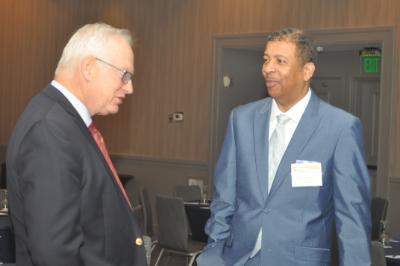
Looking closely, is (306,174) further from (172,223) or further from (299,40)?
(172,223)

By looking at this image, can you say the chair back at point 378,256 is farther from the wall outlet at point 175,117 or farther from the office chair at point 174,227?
the wall outlet at point 175,117

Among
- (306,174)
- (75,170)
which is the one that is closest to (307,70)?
(306,174)

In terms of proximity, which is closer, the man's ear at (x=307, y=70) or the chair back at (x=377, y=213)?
the man's ear at (x=307, y=70)

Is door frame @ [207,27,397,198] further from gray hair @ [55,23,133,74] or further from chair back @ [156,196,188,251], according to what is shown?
gray hair @ [55,23,133,74]

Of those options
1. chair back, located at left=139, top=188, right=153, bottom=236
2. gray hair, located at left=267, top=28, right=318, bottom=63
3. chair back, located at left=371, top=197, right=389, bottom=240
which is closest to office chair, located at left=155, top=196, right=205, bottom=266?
chair back, located at left=139, top=188, right=153, bottom=236

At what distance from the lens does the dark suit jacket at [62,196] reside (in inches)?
76.2

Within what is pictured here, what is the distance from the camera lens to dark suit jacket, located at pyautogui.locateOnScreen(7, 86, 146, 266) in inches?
76.2

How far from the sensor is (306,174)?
3.04 meters

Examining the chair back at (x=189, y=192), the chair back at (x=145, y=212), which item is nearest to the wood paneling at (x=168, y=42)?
the chair back at (x=189, y=192)

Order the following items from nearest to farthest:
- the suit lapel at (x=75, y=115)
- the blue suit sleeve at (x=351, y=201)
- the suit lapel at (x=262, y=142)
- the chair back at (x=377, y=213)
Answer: the suit lapel at (x=75, y=115)
the blue suit sleeve at (x=351, y=201)
the suit lapel at (x=262, y=142)
the chair back at (x=377, y=213)

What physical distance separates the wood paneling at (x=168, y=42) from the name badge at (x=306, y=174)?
632 cm

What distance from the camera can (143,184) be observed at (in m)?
11.5

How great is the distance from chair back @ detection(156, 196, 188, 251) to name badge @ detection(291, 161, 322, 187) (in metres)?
3.86

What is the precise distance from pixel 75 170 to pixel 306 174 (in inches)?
51.7
